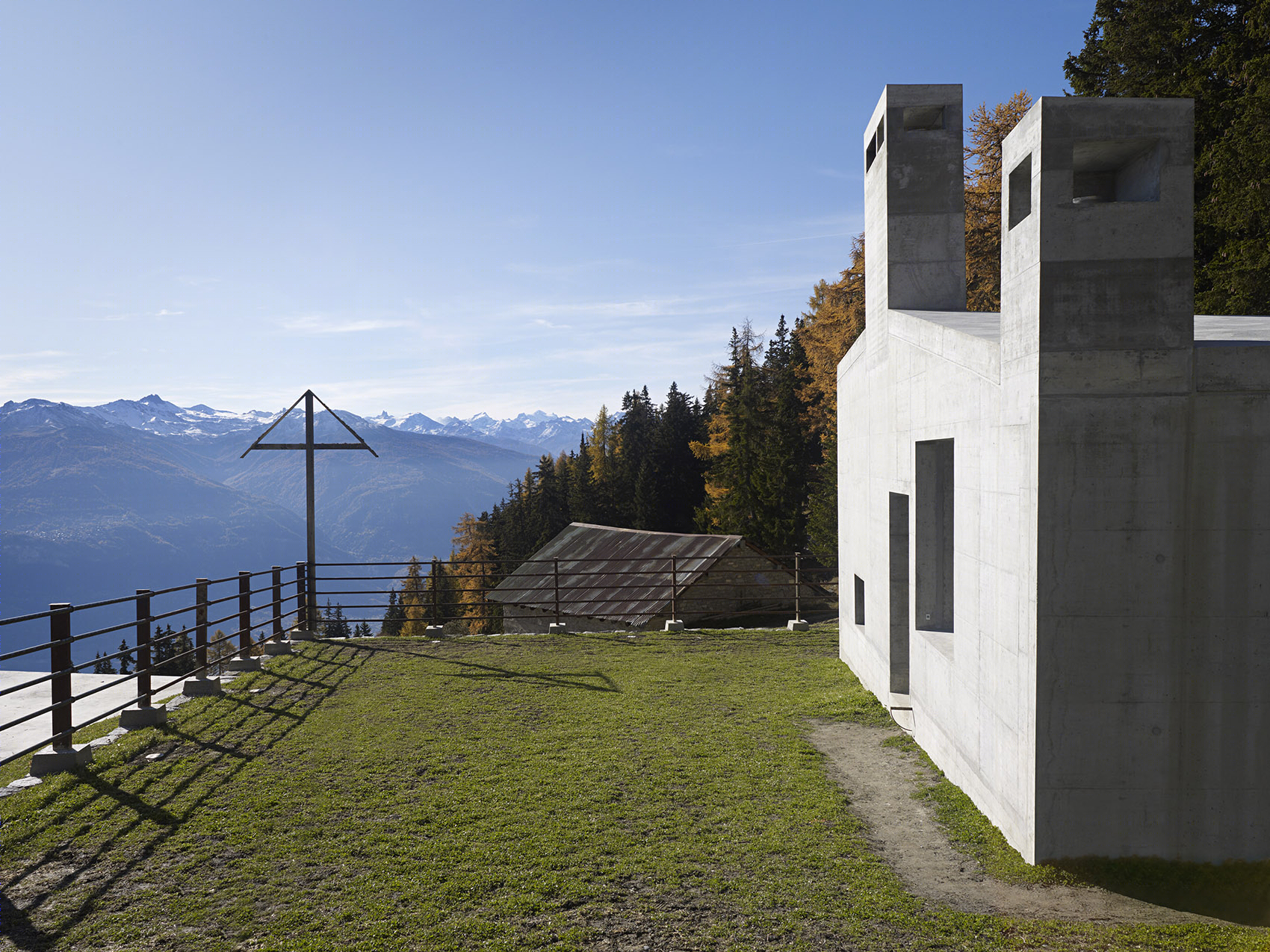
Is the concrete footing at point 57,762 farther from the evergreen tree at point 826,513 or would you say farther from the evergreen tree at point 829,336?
the evergreen tree at point 826,513

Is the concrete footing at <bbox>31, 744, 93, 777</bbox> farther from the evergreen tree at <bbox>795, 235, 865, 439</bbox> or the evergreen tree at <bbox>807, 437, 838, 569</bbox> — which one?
the evergreen tree at <bbox>807, 437, 838, 569</bbox>

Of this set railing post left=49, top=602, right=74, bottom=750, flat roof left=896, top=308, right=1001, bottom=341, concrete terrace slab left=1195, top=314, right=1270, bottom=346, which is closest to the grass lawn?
railing post left=49, top=602, right=74, bottom=750

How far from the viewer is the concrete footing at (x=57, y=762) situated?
6.61 metres

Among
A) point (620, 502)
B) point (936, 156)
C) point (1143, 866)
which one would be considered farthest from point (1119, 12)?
point (620, 502)

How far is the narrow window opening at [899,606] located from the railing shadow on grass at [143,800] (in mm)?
6333

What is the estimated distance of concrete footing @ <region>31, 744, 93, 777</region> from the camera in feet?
21.7

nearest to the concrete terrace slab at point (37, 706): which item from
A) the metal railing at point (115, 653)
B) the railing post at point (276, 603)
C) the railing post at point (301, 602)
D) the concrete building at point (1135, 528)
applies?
the metal railing at point (115, 653)

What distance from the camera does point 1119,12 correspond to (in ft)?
79.0

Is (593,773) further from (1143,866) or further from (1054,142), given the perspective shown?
(1054,142)

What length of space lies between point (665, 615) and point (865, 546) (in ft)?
31.5

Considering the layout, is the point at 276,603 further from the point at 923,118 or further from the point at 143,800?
the point at 923,118

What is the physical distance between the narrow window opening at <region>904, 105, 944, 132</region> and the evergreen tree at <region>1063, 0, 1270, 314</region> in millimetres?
10397

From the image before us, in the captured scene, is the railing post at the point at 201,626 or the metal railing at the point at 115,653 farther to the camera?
the railing post at the point at 201,626

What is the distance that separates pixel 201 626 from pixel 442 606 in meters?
14.0
